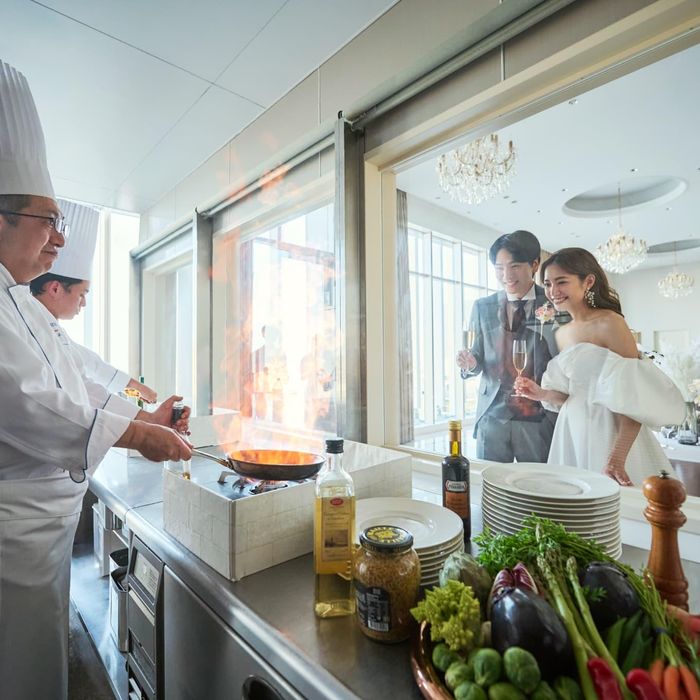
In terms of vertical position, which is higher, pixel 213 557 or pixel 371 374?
pixel 371 374

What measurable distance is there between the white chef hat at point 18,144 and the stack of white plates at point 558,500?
4.83ft

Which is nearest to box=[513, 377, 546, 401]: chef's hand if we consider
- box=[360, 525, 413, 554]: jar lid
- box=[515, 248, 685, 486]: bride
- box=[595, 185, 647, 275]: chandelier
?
box=[515, 248, 685, 486]: bride

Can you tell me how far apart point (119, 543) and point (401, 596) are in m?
1.40

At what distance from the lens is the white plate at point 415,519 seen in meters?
0.85

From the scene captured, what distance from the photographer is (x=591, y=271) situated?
111 centimetres

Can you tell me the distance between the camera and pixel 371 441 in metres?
1.61

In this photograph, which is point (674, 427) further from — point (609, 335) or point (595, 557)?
point (595, 557)

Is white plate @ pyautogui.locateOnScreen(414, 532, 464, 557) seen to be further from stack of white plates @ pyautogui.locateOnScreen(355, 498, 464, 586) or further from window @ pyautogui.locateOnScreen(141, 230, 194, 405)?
window @ pyautogui.locateOnScreen(141, 230, 194, 405)

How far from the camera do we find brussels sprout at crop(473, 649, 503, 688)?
484 mm

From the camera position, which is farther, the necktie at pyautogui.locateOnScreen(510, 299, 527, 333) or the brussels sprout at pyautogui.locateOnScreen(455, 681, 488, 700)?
the necktie at pyautogui.locateOnScreen(510, 299, 527, 333)

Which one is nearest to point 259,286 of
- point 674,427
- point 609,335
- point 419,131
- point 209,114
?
point 209,114

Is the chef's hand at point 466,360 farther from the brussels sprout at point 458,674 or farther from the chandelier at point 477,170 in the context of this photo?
the brussels sprout at point 458,674

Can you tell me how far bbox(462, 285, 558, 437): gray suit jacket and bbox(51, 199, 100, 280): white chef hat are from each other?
192cm

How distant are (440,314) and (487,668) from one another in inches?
46.7
